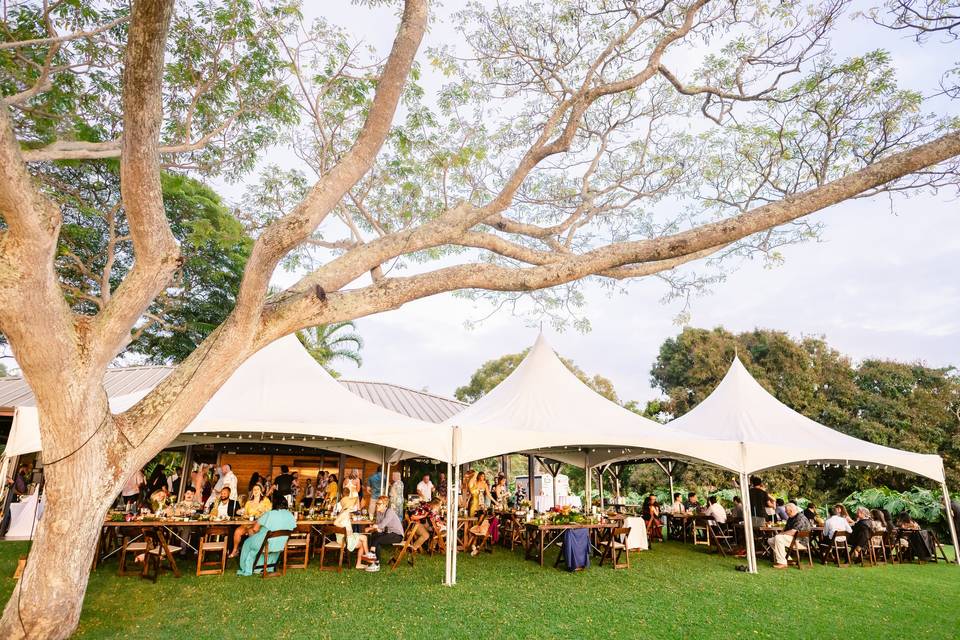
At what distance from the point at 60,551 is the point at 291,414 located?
3.48 metres

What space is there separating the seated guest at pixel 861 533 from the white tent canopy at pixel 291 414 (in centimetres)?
749

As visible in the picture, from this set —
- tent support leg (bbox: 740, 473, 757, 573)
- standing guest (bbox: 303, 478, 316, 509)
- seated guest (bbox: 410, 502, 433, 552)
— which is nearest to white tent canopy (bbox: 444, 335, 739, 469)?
tent support leg (bbox: 740, 473, 757, 573)

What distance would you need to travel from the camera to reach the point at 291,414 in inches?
286

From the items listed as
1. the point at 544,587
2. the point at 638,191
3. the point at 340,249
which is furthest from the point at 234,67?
the point at 544,587

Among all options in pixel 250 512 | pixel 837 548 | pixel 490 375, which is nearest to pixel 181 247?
pixel 250 512

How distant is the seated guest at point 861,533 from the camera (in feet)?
29.6

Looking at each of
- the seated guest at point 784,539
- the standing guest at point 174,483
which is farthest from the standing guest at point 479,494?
the standing guest at point 174,483

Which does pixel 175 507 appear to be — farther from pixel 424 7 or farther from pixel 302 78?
pixel 424 7

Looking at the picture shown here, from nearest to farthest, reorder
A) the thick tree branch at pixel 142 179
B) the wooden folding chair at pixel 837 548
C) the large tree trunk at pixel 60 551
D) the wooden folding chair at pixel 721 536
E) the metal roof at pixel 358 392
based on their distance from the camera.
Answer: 1. the thick tree branch at pixel 142 179
2. the large tree trunk at pixel 60 551
3. the wooden folding chair at pixel 837 548
4. the wooden folding chair at pixel 721 536
5. the metal roof at pixel 358 392

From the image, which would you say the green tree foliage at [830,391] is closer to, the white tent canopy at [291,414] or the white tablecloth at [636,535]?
the white tablecloth at [636,535]

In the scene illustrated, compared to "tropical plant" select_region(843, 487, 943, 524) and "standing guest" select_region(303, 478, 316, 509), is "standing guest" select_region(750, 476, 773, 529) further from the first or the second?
"standing guest" select_region(303, 478, 316, 509)

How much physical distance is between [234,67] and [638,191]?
19.1ft

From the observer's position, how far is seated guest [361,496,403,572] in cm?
718

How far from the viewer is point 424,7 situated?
4.77 meters
